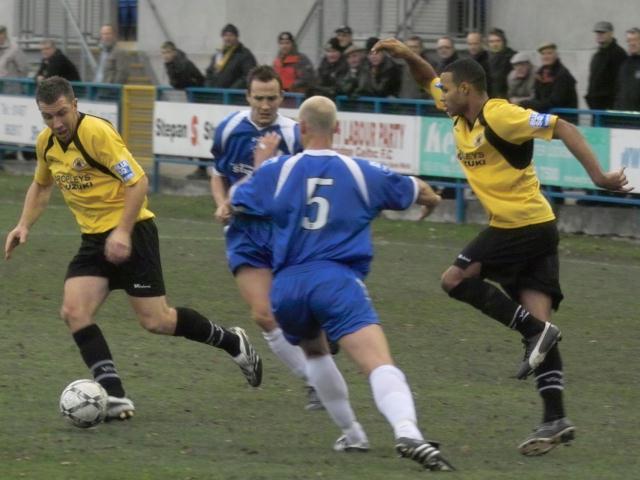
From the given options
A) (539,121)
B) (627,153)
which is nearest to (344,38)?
(627,153)

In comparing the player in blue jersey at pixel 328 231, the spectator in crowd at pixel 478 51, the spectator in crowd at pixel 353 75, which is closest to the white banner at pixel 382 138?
the spectator in crowd at pixel 353 75

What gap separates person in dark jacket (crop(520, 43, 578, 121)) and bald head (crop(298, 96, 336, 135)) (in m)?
9.50

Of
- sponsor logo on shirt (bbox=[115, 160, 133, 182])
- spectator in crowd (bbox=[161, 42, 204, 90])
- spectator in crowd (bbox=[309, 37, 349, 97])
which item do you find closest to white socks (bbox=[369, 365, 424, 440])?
sponsor logo on shirt (bbox=[115, 160, 133, 182])

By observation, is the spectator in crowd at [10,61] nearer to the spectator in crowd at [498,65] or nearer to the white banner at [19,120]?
the white banner at [19,120]

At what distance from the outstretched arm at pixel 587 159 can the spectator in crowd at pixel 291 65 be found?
11.5 meters

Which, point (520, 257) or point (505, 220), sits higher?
point (505, 220)

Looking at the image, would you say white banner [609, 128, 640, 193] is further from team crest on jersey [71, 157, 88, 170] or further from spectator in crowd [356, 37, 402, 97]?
team crest on jersey [71, 157, 88, 170]

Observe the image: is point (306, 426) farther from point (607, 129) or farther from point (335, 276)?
point (607, 129)

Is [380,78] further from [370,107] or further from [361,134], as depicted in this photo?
[361,134]

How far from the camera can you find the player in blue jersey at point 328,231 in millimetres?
6617

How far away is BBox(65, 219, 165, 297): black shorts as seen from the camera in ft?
26.9

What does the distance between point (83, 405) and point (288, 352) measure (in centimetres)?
137

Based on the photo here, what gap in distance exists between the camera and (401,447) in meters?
6.34

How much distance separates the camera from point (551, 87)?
16.2 metres
